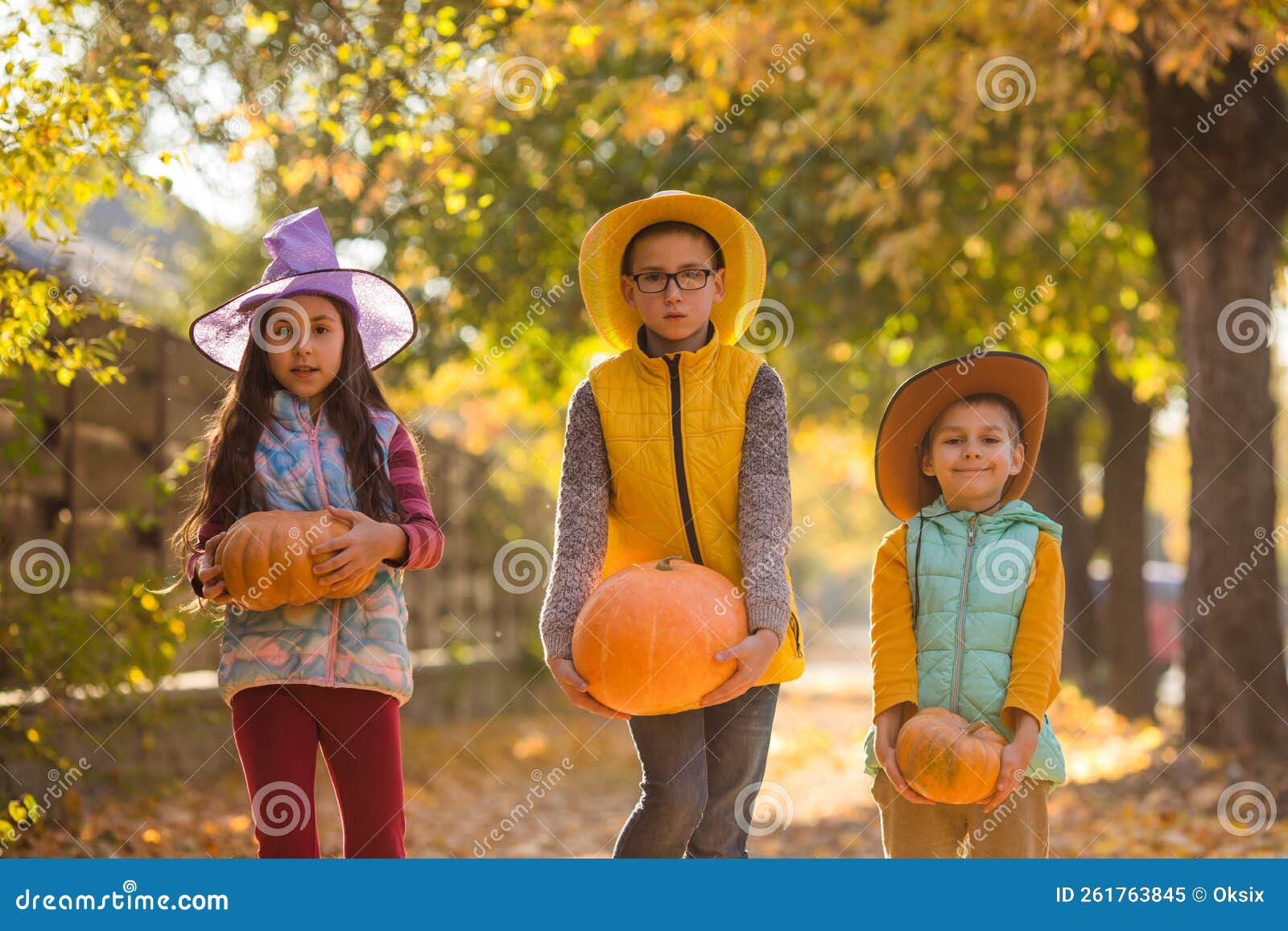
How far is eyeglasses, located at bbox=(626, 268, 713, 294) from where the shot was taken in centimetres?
383

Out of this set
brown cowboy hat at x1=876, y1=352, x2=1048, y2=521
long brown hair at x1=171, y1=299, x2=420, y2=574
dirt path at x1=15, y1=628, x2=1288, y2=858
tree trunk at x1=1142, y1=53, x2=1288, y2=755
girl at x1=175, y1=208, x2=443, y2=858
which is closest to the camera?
girl at x1=175, y1=208, x2=443, y2=858

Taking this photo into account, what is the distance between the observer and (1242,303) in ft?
27.5

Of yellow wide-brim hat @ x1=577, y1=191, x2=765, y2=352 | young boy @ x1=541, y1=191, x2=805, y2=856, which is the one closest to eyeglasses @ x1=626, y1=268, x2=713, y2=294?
young boy @ x1=541, y1=191, x2=805, y2=856

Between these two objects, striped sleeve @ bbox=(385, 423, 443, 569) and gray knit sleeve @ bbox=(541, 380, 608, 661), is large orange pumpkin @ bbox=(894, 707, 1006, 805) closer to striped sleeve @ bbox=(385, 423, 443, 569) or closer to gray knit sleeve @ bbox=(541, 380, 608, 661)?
gray knit sleeve @ bbox=(541, 380, 608, 661)

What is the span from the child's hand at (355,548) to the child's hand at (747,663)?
3.19 ft

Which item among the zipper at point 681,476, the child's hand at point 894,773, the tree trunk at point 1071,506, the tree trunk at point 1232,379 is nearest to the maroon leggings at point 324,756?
the zipper at point 681,476

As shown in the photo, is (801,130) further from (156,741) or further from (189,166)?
(156,741)

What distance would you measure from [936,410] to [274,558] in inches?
78.0

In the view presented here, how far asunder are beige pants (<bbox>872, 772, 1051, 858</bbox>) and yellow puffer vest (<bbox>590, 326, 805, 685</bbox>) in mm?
496

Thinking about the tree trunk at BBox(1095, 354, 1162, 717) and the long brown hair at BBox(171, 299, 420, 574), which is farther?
the tree trunk at BBox(1095, 354, 1162, 717)

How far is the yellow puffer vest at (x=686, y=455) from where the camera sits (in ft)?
12.4

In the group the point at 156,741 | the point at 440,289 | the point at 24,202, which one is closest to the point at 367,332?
the point at 24,202

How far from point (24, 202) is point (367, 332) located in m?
1.79

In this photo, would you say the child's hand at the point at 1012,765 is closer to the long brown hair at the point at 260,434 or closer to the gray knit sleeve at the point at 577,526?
the gray knit sleeve at the point at 577,526
